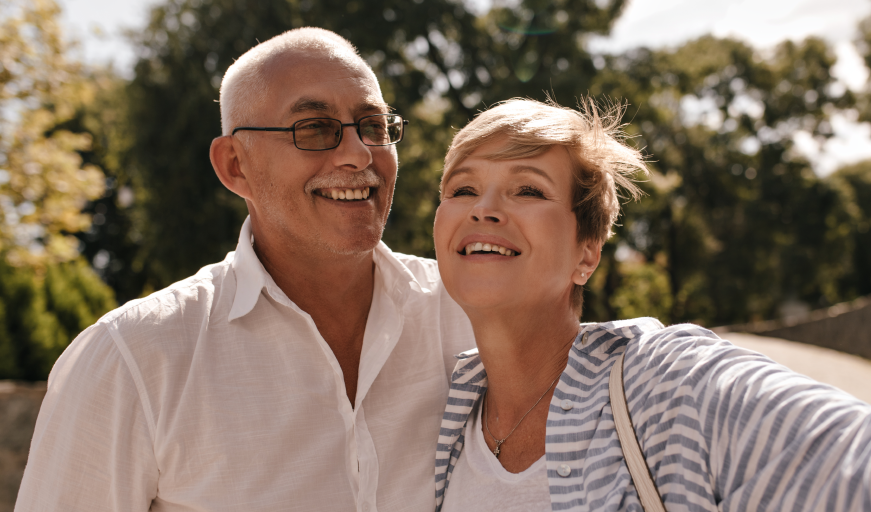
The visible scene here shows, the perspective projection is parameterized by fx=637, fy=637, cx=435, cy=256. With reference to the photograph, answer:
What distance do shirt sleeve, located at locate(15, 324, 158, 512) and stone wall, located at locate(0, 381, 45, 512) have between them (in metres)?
4.97

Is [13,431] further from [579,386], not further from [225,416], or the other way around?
[579,386]

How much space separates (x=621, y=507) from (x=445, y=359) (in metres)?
1.28

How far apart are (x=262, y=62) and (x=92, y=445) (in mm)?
1643

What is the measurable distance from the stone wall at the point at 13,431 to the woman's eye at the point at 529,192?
19.7 ft

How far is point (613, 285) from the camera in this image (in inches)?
790

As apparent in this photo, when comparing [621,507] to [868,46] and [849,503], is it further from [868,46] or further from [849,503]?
[868,46]

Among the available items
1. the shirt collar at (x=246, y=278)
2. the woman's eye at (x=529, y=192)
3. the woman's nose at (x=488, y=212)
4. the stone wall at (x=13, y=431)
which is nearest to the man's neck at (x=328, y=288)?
the shirt collar at (x=246, y=278)

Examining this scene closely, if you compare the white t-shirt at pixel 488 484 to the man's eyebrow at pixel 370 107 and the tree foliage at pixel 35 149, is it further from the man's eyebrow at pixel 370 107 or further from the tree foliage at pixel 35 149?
the tree foliage at pixel 35 149

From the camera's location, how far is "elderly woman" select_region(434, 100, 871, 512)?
4.45 ft

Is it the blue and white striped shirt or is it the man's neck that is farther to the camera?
the man's neck

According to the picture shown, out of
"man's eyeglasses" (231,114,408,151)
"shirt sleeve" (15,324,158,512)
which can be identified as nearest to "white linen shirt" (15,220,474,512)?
"shirt sleeve" (15,324,158,512)

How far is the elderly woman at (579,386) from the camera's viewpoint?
136 centimetres

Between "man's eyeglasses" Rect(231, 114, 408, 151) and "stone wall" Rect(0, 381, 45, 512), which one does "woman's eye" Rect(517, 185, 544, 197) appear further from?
"stone wall" Rect(0, 381, 45, 512)

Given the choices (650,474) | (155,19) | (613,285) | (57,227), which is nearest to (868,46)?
(613,285)
